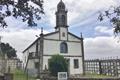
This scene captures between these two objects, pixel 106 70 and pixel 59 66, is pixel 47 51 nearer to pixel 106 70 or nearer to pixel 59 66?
pixel 59 66

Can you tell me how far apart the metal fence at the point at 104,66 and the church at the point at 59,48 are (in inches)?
111

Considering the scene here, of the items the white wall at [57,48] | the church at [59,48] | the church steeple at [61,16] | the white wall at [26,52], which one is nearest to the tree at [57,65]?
the church at [59,48]

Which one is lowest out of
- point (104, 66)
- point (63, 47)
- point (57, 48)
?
point (104, 66)

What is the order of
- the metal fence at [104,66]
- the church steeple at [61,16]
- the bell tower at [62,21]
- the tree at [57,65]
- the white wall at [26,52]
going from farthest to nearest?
the white wall at [26,52], the church steeple at [61,16], the bell tower at [62,21], the metal fence at [104,66], the tree at [57,65]

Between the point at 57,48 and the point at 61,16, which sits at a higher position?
the point at 61,16

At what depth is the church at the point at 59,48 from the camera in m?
49.1

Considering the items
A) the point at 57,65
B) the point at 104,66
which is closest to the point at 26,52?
the point at 57,65

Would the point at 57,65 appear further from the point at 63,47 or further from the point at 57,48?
the point at 63,47

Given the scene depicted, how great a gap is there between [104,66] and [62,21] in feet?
37.1

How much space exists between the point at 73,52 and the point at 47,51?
5501 mm

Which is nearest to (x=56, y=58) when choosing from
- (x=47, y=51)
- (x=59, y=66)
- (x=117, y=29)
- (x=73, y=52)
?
(x=59, y=66)

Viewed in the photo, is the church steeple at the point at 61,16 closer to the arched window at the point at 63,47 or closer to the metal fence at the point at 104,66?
the arched window at the point at 63,47

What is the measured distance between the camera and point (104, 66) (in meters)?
52.4

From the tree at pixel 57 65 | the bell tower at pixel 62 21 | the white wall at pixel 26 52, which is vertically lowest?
the tree at pixel 57 65
